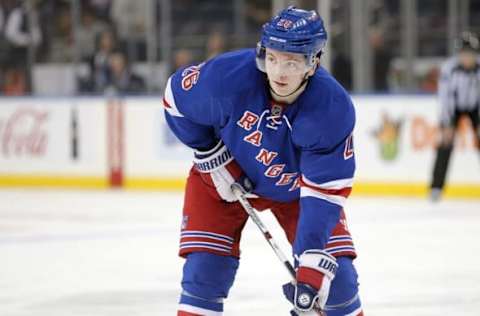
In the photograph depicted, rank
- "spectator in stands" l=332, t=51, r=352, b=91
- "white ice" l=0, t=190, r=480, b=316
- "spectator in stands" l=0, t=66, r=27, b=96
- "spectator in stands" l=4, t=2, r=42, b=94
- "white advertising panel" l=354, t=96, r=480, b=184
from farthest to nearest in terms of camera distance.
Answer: "spectator in stands" l=4, t=2, r=42, b=94 < "spectator in stands" l=0, t=66, r=27, b=96 < "spectator in stands" l=332, t=51, r=352, b=91 < "white advertising panel" l=354, t=96, r=480, b=184 < "white ice" l=0, t=190, r=480, b=316

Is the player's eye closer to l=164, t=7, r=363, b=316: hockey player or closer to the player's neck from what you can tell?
l=164, t=7, r=363, b=316: hockey player

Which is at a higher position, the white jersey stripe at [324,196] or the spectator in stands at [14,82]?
the white jersey stripe at [324,196]

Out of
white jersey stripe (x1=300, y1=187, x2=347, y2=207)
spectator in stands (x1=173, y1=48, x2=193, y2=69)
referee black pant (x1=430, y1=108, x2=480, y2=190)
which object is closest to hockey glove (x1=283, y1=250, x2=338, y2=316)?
white jersey stripe (x1=300, y1=187, x2=347, y2=207)

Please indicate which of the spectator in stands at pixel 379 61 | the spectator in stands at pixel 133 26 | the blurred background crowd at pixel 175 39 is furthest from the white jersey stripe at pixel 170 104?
the spectator in stands at pixel 133 26

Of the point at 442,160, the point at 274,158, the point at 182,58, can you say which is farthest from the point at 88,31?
the point at 274,158

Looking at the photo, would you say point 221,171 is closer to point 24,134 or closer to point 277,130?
point 277,130

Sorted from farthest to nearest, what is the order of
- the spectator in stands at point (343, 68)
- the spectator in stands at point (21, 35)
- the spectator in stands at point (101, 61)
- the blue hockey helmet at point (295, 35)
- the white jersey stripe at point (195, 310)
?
the spectator in stands at point (21, 35) → the spectator in stands at point (101, 61) → the spectator in stands at point (343, 68) → the white jersey stripe at point (195, 310) → the blue hockey helmet at point (295, 35)

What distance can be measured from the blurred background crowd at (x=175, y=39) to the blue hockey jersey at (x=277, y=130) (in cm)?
722

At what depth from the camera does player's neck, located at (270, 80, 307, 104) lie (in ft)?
10.5

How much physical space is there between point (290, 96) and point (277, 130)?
0.12 m

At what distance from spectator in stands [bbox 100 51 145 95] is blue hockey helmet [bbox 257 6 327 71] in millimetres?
8208

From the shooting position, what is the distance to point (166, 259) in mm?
6594

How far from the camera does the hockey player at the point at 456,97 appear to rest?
9625mm

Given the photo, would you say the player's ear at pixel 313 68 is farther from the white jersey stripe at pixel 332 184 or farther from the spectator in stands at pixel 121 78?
the spectator in stands at pixel 121 78
